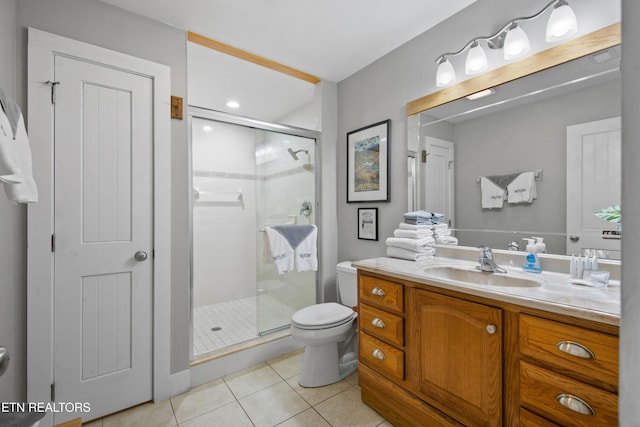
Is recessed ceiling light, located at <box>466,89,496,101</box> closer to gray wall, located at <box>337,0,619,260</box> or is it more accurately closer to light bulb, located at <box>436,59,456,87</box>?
light bulb, located at <box>436,59,456,87</box>

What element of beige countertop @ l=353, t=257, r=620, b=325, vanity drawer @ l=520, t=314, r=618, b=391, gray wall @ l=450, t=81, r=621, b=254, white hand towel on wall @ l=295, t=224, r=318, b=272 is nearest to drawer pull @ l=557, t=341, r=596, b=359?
vanity drawer @ l=520, t=314, r=618, b=391

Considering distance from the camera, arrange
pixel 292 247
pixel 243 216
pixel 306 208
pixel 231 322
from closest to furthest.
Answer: pixel 292 247 → pixel 306 208 → pixel 231 322 → pixel 243 216

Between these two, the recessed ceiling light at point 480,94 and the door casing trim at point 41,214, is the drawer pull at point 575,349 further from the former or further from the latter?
the door casing trim at point 41,214

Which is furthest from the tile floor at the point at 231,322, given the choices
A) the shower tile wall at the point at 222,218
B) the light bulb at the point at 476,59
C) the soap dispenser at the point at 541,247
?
the light bulb at the point at 476,59

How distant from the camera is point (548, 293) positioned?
114 centimetres

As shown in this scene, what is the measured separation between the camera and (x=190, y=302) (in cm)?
204

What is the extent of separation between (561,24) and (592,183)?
0.76 meters

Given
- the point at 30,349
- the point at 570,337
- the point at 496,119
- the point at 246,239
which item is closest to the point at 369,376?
the point at 570,337

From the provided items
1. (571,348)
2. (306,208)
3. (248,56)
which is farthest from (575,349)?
(248,56)

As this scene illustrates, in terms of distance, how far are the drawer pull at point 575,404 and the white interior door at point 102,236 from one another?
6.80 ft

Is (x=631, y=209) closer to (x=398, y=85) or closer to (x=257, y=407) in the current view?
(x=257, y=407)

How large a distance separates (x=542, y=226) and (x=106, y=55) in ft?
8.55

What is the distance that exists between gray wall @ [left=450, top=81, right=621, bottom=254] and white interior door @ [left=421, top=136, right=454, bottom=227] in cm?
5

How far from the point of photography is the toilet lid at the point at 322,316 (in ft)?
6.39
